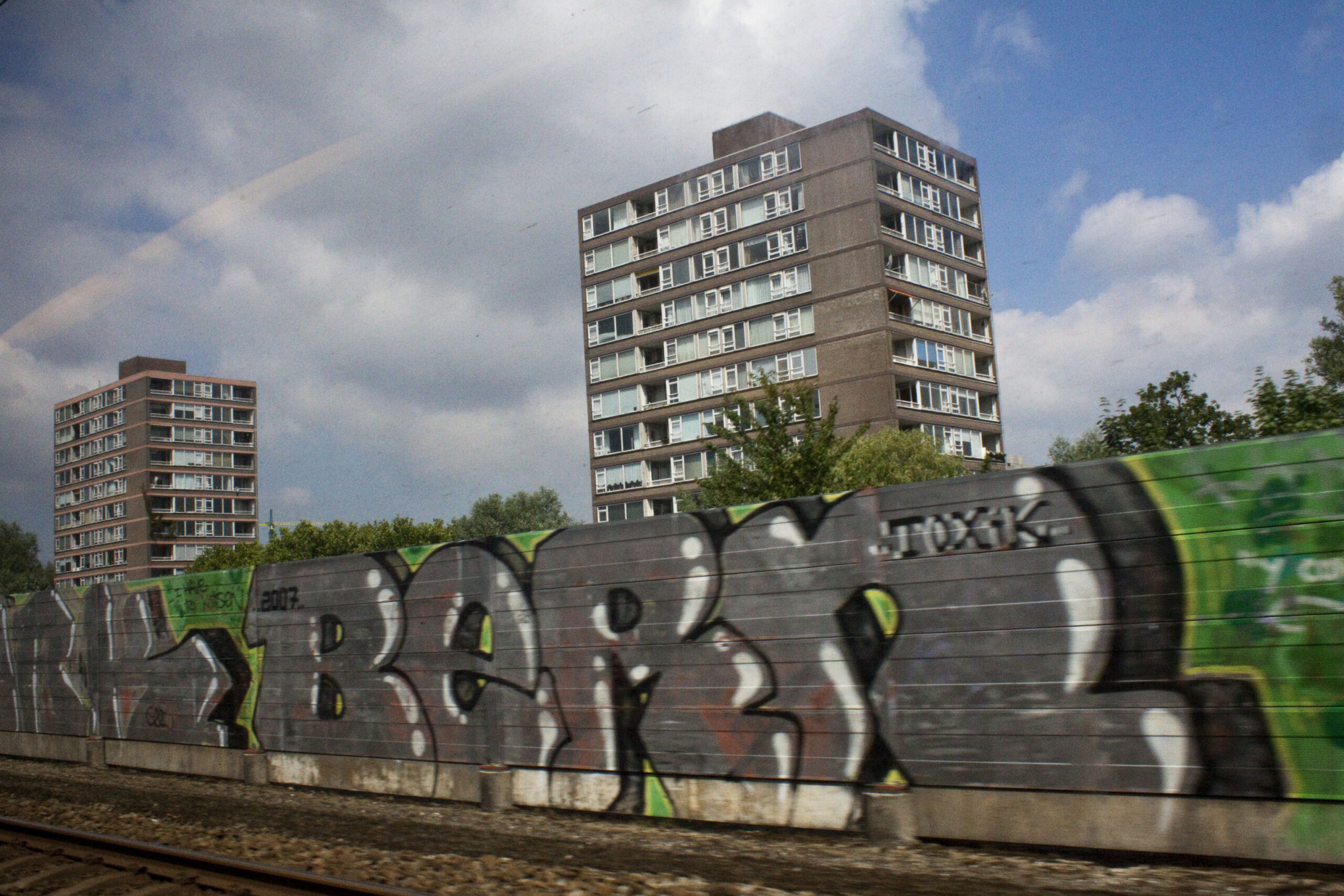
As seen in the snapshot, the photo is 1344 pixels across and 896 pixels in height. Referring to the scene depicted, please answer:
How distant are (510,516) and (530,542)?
278 ft

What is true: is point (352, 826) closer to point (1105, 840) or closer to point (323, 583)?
point (323, 583)

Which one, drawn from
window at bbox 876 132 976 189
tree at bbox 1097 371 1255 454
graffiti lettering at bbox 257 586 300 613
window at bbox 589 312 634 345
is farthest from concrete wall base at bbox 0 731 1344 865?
window at bbox 589 312 634 345

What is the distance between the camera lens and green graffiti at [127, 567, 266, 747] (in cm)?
1196

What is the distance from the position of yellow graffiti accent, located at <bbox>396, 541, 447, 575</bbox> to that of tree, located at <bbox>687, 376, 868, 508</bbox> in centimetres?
1239

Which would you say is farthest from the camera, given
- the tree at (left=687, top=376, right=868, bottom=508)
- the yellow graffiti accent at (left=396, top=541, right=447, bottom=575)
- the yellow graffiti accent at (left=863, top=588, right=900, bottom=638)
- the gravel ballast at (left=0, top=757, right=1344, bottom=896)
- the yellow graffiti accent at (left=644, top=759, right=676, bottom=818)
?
the tree at (left=687, top=376, right=868, bottom=508)

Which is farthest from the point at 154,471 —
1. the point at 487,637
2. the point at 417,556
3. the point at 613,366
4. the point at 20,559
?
the point at 487,637

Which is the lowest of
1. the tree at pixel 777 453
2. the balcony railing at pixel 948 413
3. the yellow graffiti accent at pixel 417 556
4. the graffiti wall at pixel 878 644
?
the graffiti wall at pixel 878 644

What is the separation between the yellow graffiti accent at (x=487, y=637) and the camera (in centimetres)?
949

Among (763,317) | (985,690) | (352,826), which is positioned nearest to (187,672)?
(352,826)

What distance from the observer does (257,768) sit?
11789 millimetres

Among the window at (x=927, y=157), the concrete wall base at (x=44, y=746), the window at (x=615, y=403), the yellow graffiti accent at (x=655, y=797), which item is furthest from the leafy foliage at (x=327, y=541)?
the yellow graffiti accent at (x=655, y=797)

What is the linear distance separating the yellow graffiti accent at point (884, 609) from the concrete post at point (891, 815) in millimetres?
1109

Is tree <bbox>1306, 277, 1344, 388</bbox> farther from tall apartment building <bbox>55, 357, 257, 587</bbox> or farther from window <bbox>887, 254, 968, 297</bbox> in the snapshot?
tall apartment building <bbox>55, 357, 257, 587</bbox>

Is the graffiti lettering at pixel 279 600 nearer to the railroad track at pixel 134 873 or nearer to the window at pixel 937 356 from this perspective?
the railroad track at pixel 134 873
